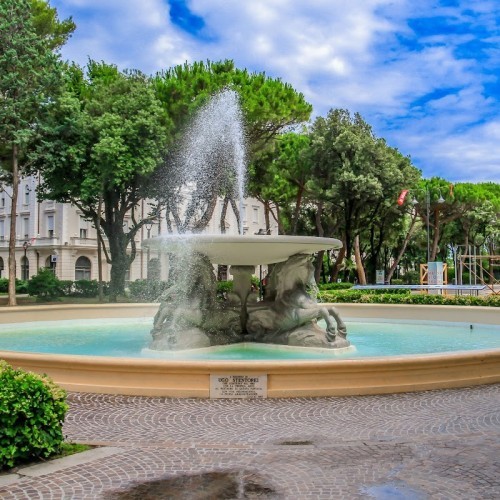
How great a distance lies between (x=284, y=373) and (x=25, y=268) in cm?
5494

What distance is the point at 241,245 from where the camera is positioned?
11328 millimetres

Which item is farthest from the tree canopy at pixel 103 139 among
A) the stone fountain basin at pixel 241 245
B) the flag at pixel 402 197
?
the stone fountain basin at pixel 241 245

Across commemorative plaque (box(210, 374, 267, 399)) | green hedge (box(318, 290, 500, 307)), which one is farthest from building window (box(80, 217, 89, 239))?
commemorative plaque (box(210, 374, 267, 399))

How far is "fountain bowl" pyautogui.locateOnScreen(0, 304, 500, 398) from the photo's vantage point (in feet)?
26.8

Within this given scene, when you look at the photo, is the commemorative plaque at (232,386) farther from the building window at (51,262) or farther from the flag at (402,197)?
the building window at (51,262)

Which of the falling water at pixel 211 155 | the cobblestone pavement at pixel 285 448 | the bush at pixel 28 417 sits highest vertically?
the falling water at pixel 211 155

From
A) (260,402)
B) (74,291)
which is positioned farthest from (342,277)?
(260,402)

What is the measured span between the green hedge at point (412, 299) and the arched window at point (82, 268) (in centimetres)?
3757

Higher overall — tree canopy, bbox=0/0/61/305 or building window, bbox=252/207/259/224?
tree canopy, bbox=0/0/61/305

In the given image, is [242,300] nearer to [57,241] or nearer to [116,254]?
[116,254]

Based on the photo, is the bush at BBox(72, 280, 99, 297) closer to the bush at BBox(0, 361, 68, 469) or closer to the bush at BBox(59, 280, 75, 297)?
the bush at BBox(59, 280, 75, 297)

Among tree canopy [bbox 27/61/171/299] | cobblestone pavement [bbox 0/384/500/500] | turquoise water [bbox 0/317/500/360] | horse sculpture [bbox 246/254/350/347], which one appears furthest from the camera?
tree canopy [bbox 27/61/171/299]

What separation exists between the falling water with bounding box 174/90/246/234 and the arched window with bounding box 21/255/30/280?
1149 inches

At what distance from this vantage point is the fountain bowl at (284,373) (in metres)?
8.18
